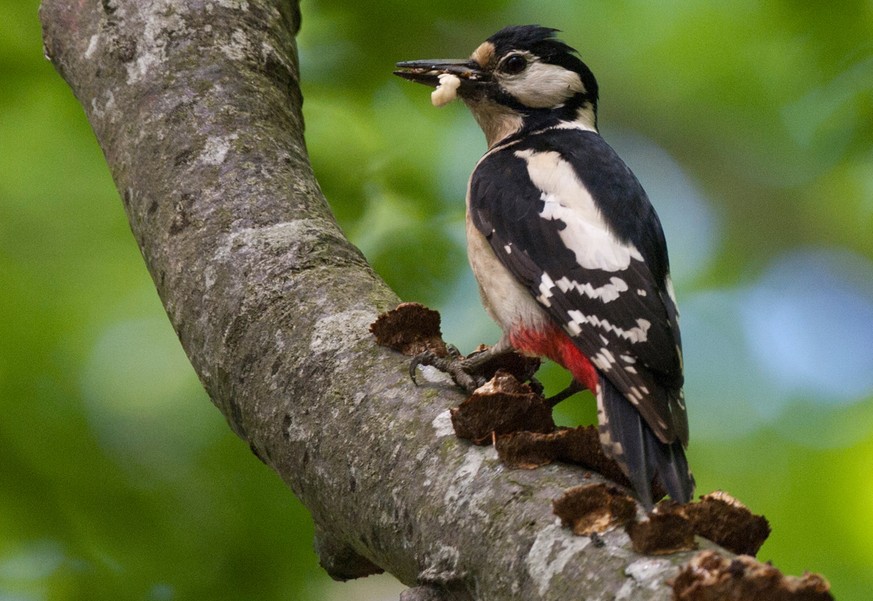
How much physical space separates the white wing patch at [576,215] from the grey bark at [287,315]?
25.3 inches

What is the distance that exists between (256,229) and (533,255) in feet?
2.57

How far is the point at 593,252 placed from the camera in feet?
8.18

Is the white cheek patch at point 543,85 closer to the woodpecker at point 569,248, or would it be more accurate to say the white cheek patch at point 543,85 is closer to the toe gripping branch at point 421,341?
the woodpecker at point 569,248

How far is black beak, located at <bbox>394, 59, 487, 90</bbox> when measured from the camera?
3.03 meters

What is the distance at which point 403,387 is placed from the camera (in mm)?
1701

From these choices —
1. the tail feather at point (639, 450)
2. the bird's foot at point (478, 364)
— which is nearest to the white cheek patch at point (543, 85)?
the bird's foot at point (478, 364)

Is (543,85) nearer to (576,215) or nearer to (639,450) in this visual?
(576,215)

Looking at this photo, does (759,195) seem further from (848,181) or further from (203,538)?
(203,538)

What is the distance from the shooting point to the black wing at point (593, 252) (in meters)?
2.14

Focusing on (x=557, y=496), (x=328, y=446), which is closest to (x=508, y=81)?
(x=328, y=446)

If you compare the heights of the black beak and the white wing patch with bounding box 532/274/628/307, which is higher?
the black beak

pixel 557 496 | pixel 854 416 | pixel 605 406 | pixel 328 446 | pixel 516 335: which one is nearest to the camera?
pixel 557 496

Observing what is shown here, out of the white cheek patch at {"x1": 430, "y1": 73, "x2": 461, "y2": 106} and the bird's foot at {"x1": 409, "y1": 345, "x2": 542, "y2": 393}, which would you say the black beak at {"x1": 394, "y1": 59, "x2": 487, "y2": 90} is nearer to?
the white cheek patch at {"x1": 430, "y1": 73, "x2": 461, "y2": 106}

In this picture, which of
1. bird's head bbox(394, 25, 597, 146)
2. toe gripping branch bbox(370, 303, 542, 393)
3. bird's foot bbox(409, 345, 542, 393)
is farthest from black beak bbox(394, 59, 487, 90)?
toe gripping branch bbox(370, 303, 542, 393)
